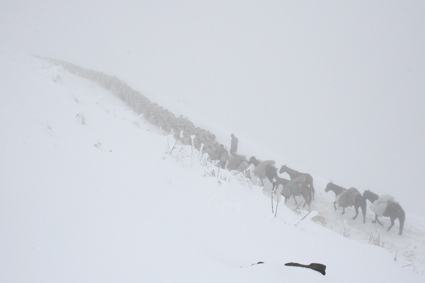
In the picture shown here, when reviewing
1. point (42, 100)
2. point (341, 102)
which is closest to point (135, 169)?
point (42, 100)

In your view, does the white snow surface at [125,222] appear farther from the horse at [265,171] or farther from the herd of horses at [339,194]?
the horse at [265,171]

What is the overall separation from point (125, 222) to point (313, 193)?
7111 millimetres

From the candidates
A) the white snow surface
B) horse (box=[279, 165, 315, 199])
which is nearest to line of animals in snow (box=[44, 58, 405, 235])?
horse (box=[279, 165, 315, 199])

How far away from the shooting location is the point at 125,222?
157 cm

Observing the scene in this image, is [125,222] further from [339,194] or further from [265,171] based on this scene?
[339,194]

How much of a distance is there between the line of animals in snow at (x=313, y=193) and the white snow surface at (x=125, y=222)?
8.10 ft

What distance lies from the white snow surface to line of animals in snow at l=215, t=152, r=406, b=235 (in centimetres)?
247

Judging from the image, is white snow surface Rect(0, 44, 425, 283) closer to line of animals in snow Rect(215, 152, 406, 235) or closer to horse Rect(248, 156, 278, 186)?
line of animals in snow Rect(215, 152, 406, 235)

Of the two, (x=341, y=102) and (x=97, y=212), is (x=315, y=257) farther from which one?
(x=341, y=102)

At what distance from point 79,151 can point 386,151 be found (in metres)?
109

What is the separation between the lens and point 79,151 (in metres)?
2.57

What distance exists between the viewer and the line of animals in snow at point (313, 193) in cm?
588

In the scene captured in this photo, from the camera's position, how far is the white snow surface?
113cm

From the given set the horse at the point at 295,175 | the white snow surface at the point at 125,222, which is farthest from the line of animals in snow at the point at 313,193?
the white snow surface at the point at 125,222
